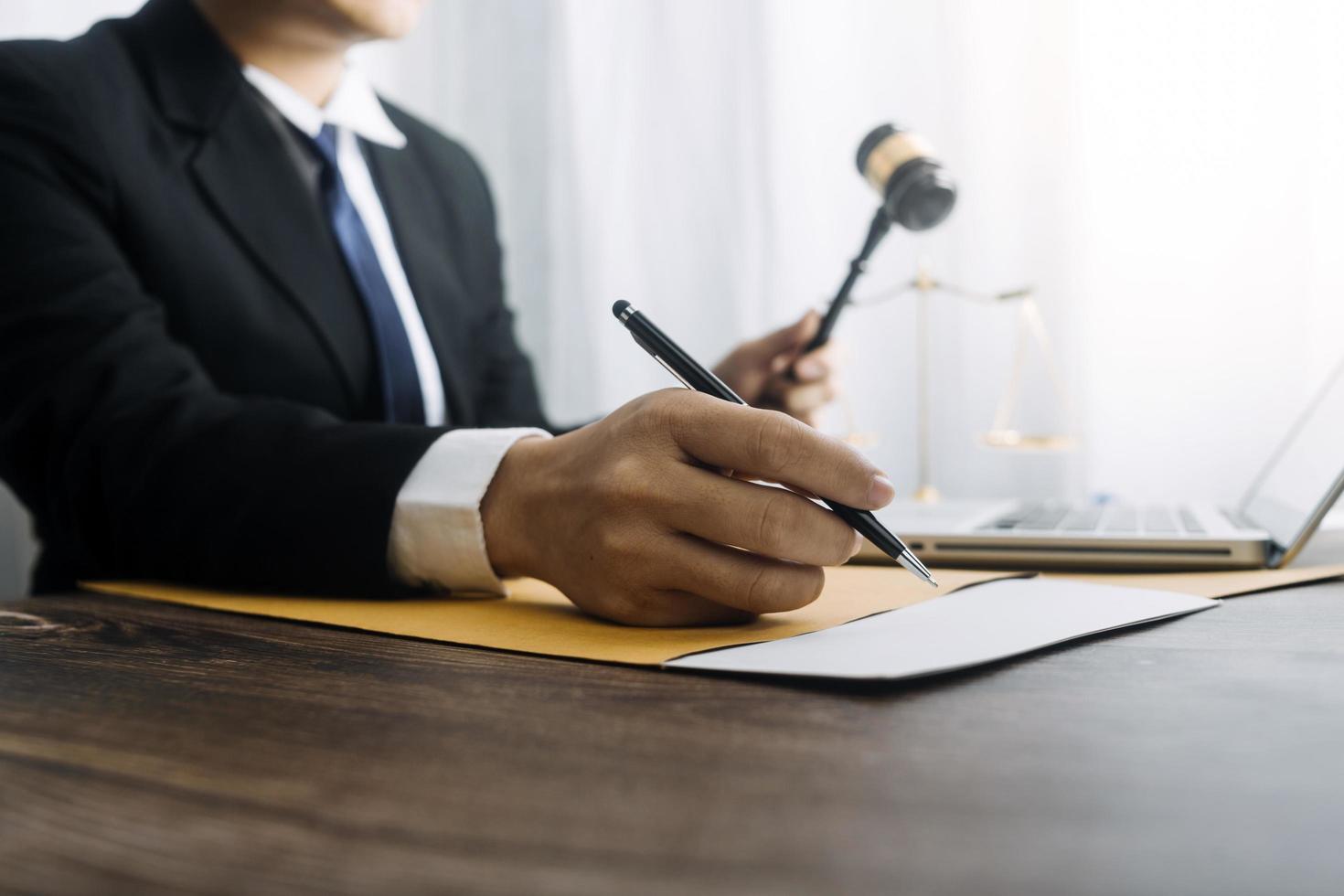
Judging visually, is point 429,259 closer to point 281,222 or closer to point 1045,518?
point 281,222

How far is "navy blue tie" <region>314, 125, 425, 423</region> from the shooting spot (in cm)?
118

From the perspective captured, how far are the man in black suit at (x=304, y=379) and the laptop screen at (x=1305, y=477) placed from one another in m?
0.43

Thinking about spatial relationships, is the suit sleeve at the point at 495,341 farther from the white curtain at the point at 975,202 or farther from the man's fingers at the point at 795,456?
the man's fingers at the point at 795,456

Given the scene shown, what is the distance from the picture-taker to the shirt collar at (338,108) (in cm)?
121

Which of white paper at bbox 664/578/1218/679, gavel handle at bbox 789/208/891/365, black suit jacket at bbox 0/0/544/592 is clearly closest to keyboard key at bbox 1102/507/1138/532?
white paper at bbox 664/578/1218/679

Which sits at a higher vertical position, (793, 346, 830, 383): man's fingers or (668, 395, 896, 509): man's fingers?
(793, 346, 830, 383): man's fingers

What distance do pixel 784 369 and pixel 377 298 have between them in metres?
0.47

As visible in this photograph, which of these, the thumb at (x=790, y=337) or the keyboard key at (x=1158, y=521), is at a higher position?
the thumb at (x=790, y=337)

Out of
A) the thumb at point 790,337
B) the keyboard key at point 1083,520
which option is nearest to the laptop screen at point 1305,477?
the keyboard key at point 1083,520

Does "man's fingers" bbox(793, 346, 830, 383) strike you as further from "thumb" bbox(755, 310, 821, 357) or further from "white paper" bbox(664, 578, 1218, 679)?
"white paper" bbox(664, 578, 1218, 679)

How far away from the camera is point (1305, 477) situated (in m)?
0.95

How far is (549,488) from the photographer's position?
0.61 metres

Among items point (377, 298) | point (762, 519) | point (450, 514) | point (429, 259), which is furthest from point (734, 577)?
point (429, 259)

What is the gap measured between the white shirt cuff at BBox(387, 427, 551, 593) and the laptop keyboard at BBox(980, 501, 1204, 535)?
0.40 m
